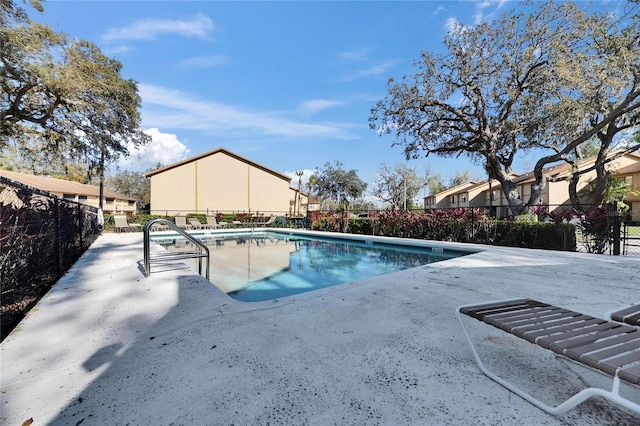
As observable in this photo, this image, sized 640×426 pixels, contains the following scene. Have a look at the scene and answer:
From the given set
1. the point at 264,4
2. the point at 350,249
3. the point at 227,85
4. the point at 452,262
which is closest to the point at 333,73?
the point at 227,85

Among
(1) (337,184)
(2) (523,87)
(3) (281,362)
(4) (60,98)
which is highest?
(2) (523,87)

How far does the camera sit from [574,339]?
1359mm

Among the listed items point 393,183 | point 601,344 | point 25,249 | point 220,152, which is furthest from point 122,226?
point 393,183

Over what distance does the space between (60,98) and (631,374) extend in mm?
13622

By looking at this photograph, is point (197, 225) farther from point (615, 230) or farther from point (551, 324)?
point (551, 324)

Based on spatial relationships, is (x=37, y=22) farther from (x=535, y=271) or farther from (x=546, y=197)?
(x=546, y=197)

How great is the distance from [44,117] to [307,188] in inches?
1287

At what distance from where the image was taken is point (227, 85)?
14.6 metres

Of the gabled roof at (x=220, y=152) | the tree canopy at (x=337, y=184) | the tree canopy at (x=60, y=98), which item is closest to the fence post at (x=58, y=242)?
the tree canopy at (x=60, y=98)

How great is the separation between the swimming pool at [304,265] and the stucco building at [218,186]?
49.3 feet

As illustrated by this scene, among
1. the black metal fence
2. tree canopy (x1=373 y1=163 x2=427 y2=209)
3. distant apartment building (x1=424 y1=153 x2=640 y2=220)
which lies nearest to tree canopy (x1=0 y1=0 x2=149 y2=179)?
the black metal fence

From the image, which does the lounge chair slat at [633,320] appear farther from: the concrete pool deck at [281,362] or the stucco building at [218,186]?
the stucco building at [218,186]

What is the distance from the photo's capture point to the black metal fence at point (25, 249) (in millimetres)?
2682

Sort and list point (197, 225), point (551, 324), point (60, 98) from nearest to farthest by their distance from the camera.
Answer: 1. point (551, 324)
2. point (60, 98)
3. point (197, 225)
